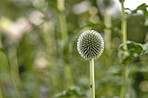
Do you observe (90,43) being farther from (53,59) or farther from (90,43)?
(53,59)

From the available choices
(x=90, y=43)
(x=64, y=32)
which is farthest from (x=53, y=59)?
(x=90, y=43)

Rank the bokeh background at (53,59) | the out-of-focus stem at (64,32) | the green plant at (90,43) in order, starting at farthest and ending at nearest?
the bokeh background at (53,59) < the out-of-focus stem at (64,32) < the green plant at (90,43)

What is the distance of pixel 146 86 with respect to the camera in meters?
2.24

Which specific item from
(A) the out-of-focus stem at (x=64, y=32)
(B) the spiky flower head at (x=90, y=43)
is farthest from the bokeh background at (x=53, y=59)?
(B) the spiky flower head at (x=90, y=43)

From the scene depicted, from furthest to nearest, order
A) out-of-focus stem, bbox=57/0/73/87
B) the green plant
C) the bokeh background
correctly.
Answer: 1. the bokeh background
2. out-of-focus stem, bbox=57/0/73/87
3. the green plant

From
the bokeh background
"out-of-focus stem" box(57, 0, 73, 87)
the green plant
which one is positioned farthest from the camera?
the bokeh background

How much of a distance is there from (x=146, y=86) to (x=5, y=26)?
152cm

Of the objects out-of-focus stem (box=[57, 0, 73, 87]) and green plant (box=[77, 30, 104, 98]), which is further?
out-of-focus stem (box=[57, 0, 73, 87])

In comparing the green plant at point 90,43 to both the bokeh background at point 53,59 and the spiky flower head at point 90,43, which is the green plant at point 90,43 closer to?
the spiky flower head at point 90,43

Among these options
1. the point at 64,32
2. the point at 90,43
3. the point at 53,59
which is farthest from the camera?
the point at 53,59

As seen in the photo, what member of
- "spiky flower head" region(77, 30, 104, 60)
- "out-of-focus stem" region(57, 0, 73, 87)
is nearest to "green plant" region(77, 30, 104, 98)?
"spiky flower head" region(77, 30, 104, 60)

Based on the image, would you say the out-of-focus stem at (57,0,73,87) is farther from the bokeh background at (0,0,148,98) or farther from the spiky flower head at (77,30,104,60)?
the spiky flower head at (77,30,104,60)

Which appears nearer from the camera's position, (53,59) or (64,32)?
(64,32)

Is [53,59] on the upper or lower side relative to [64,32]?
lower
